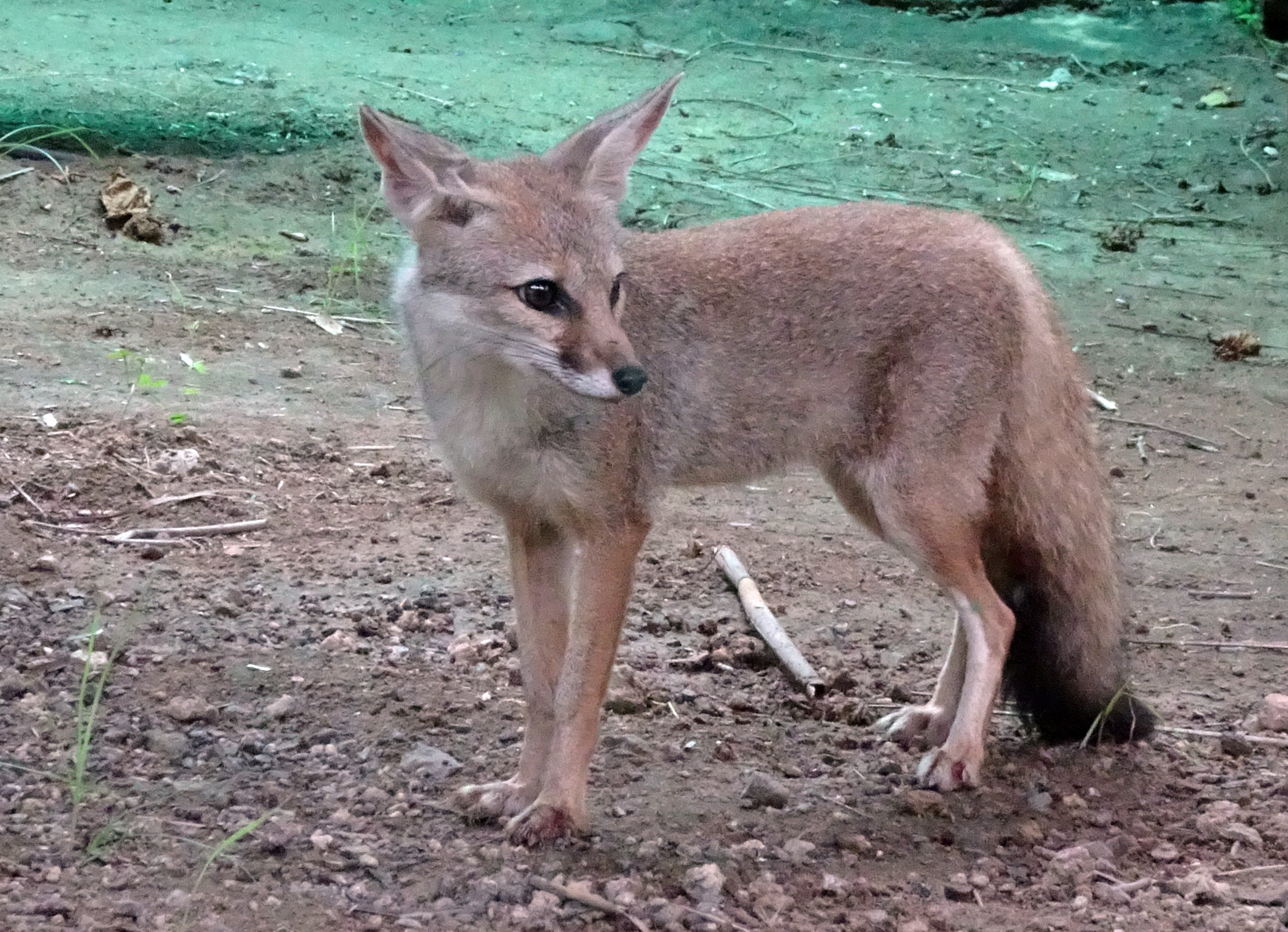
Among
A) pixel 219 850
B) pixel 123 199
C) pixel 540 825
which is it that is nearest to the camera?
pixel 219 850

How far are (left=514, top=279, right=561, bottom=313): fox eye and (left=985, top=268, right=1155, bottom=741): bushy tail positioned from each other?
137 centimetres

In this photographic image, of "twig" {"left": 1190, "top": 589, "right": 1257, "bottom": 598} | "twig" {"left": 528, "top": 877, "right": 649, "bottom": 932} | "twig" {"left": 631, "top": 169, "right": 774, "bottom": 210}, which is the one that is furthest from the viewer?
"twig" {"left": 631, "top": 169, "right": 774, "bottom": 210}

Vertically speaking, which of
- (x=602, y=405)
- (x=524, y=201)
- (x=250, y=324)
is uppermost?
(x=524, y=201)

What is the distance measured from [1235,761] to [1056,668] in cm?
52

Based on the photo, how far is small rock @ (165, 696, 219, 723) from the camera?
3.63 meters

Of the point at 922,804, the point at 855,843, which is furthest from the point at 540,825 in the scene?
the point at 922,804

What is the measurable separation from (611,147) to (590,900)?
170 centimetres

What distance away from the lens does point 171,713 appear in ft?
11.9

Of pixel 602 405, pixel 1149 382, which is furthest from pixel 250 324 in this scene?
pixel 1149 382

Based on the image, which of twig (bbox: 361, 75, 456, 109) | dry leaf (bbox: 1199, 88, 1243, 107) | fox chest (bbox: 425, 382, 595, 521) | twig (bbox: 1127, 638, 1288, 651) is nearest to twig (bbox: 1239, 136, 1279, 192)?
dry leaf (bbox: 1199, 88, 1243, 107)

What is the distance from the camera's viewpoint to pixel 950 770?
375 cm

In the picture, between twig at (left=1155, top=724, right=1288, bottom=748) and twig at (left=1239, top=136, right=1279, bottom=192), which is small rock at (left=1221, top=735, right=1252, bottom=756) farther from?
twig at (left=1239, top=136, right=1279, bottom=192)

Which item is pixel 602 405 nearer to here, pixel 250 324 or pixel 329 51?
pixel 250 324

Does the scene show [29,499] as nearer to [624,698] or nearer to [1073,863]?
[624,698]
